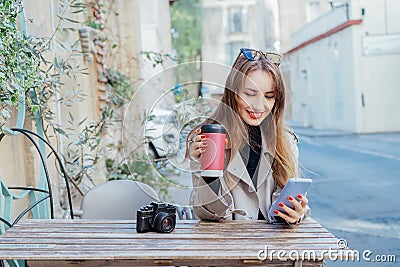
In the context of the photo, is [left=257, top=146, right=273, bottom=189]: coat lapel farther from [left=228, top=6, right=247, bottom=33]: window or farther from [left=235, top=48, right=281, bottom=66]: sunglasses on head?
[left=228, top=6, right=247, bottom=33]: window

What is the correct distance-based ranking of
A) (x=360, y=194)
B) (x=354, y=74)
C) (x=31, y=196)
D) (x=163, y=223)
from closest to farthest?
(x=163, y=223), (x=31, y=196), (x=360, y=194), (x=354, y=74)

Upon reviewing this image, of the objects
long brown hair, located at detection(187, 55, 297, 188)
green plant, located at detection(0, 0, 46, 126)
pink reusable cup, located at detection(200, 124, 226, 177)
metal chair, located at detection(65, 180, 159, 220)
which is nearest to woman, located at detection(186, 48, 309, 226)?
long brown hair, located at detection(187, 55, 297, 188)

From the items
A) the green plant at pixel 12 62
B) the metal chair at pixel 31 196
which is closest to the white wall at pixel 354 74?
the metal chair at pixel 31 196

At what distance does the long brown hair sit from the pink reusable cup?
217 millimetres

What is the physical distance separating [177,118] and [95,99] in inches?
112

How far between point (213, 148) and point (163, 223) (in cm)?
32

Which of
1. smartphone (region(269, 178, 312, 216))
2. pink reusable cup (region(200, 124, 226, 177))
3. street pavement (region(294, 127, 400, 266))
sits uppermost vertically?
pink reusable cup (region(200, 124, 226, 177))

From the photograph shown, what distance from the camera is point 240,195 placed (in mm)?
2004

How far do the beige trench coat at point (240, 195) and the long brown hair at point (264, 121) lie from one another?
0.10 ft

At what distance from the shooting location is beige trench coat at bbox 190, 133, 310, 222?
1.84 meters

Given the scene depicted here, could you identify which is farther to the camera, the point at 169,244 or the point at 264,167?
the point at 264,167

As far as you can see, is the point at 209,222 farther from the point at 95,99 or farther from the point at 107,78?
the point at 107,78

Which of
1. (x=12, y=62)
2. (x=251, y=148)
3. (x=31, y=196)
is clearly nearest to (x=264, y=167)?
(x=251, y=148)

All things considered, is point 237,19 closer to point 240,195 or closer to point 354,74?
point 354,74
